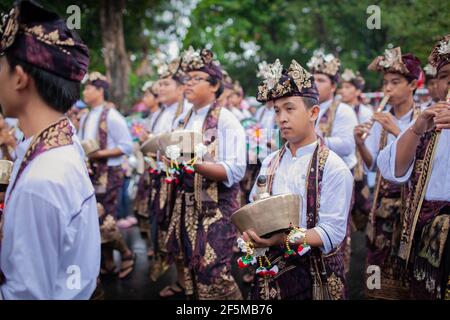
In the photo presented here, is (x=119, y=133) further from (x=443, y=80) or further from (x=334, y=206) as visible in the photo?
(x=443, y=80)

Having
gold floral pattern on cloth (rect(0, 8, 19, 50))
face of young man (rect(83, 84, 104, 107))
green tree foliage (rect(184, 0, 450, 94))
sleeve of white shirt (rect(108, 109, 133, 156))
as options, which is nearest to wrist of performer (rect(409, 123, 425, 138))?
gold floral pattern on cloth (rect(0, 8, 19, 50))

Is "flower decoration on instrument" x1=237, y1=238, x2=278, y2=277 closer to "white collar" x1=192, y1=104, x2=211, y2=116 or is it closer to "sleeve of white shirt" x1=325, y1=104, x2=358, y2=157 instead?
"white collar" x1=192, y1=104, x2=211, y2=116

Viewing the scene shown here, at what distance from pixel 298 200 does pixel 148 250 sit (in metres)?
4.98

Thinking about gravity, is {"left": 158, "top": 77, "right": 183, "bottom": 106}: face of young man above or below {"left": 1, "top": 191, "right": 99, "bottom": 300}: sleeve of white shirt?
above

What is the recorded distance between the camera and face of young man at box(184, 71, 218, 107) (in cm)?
445

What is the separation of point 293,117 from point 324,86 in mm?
2842

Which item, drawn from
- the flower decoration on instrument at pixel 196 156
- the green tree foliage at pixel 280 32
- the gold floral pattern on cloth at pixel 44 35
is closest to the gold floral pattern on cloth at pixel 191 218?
the flower decoration on instrument at pixel 196 156

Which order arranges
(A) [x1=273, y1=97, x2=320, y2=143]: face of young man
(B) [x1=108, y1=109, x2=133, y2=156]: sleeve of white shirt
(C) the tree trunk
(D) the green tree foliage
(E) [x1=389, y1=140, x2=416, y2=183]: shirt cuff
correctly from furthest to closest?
1. (D) the green tree foliage
2. (C) the tree trunk
3. (B) [x1=108, y1=109, x2=133, y2=156]: sleeve of white shirt
4. (E) [x1=389, y1=140, x2=416, y2=183]: shirt cuff
5. (A) [x1=273, y1=97, x2=320, y2=143]: face of young man

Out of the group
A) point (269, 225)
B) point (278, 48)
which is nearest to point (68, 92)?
point (269, 225)

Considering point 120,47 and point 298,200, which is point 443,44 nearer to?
point 298,200

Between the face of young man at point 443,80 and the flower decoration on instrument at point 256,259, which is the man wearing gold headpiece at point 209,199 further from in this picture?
the face of young man at point 443,80

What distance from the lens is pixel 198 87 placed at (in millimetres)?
4457

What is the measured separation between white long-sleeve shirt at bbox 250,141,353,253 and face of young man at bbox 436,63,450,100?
0.83 metres

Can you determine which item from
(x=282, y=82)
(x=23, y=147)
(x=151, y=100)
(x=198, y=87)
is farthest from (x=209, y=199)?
(x=151, y=100)
